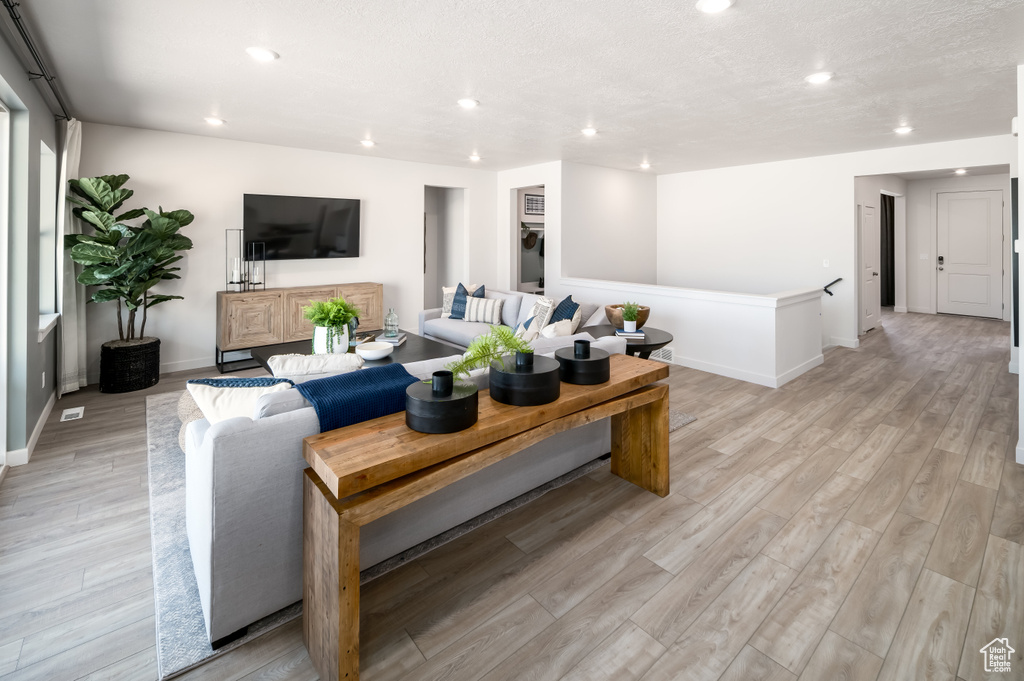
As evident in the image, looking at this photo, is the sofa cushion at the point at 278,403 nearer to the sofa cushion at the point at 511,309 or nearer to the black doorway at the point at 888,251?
the sofa cushion at the point at 511,309

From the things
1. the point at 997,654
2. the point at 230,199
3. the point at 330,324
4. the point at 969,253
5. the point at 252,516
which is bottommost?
the point at 997,654

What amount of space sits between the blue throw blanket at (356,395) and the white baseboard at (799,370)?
156 inches

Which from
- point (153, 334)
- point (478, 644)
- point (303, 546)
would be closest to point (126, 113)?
point (153, 334)

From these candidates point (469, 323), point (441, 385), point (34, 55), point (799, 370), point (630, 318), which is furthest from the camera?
point (469, 323)

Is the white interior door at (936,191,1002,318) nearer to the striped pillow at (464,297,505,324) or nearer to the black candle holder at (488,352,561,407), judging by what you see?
the striped pillow at (464,297,505,324)

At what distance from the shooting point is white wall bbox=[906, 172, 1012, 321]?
26.6 ft

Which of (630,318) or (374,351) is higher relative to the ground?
(630,318)

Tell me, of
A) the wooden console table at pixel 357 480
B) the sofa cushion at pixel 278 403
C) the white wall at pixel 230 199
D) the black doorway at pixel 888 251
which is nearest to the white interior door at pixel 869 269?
the black doorway at pixel 888 251

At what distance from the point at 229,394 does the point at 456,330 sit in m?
3.54

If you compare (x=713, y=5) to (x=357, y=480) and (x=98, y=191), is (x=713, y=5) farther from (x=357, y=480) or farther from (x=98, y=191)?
(x=98, y=191)

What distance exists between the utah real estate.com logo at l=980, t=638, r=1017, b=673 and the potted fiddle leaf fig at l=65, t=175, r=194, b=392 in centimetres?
570

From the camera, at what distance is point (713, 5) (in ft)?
7.75

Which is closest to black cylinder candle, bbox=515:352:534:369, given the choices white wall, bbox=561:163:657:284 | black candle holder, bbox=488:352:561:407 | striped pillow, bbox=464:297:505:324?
black candle holder, bbox=488:352:561:407

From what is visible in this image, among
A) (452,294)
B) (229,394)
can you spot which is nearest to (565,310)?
(452,294)
